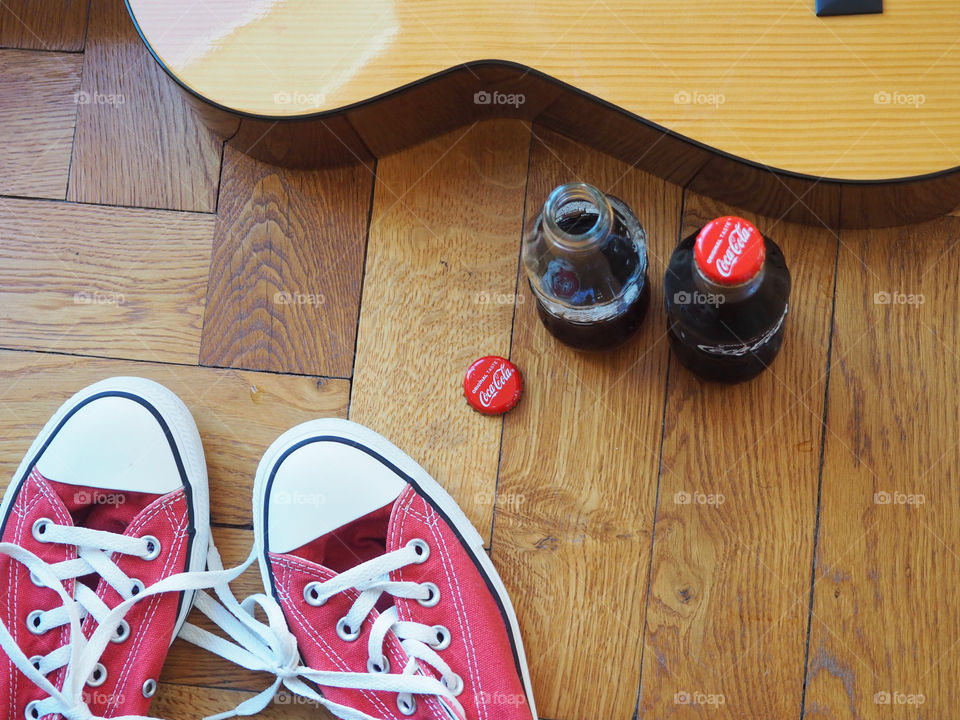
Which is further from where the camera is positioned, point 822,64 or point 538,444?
point 538,444

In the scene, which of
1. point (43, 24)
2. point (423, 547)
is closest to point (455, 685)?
point (423, 547)

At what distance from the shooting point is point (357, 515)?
0.88m

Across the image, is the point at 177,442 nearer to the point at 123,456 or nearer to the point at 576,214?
the point at 123,456

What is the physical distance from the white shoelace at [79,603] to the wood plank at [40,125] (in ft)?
1.41

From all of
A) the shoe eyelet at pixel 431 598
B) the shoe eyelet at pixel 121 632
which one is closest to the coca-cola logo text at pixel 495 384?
the shoe eyelet at pixel 431 598

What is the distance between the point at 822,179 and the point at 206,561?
0.78 m

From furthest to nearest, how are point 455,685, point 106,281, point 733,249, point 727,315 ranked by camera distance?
point 106,281 < point 455,685 < point 727,315 < point 733,249

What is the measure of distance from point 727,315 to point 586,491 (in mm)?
304

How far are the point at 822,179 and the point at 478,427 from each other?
44 cm

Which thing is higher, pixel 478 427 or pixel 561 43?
pixel 561 43

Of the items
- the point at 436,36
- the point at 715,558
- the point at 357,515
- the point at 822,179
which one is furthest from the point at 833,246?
the point at 357,515

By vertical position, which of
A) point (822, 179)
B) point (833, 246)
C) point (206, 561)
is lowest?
point (206, 561)

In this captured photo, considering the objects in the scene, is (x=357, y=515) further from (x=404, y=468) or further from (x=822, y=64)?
(x=822, y=64)

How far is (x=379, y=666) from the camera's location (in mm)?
865
